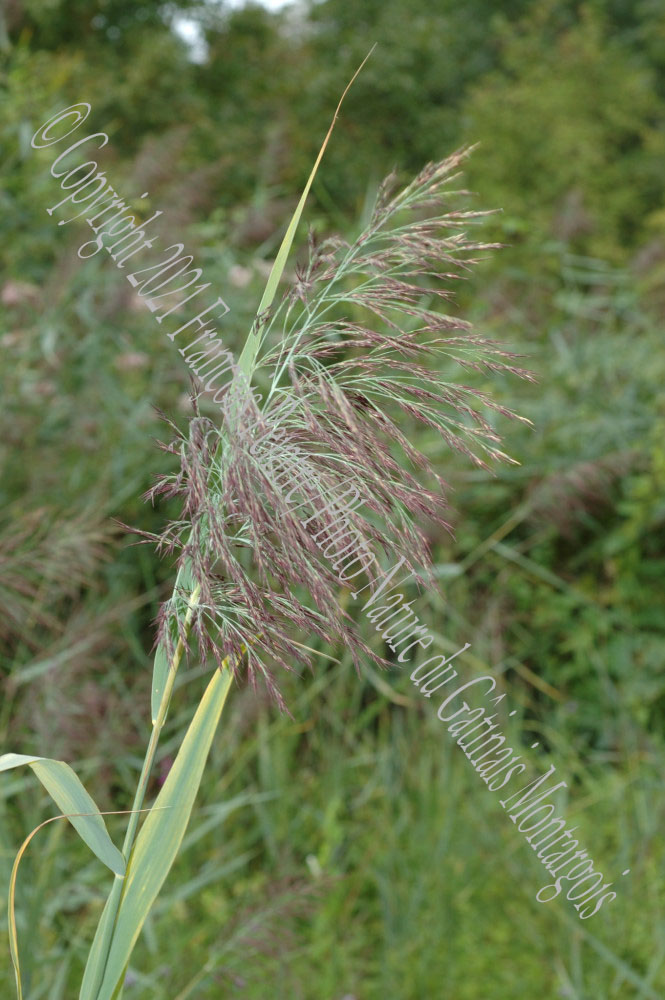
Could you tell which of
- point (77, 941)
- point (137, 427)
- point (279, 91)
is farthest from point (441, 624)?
point (279, 91)

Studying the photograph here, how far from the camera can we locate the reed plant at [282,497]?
0.72m

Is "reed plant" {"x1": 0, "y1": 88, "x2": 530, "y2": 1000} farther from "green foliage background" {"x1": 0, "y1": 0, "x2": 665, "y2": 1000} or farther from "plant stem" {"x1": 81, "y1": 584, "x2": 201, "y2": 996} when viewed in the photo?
"green foliage background" {"x1": 0, "y1": 0, "x2": 665, "y2": 1000}

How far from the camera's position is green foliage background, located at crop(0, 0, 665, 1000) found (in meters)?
1.88

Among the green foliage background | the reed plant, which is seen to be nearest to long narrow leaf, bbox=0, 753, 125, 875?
the reed plant

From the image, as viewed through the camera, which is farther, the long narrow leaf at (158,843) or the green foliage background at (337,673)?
the green foliage background at (337,673)

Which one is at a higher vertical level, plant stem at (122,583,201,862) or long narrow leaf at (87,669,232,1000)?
plant stem at (122,583,201,862)

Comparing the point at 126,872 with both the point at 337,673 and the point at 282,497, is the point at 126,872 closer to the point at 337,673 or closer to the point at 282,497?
the point at 282,497

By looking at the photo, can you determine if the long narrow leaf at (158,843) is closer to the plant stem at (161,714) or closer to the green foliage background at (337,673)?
the plant stem at (161,714)

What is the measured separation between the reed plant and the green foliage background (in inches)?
4.4

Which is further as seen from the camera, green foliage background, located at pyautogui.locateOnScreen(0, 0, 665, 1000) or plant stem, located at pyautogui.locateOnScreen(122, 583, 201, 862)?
green foliage background, located at pyautogui.locateOnScreen(0, 0, 665, 1000)

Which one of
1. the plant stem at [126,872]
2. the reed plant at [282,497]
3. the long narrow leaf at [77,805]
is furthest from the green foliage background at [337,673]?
the long narrow leaf at [77,805]

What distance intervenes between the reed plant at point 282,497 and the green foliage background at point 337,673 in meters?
0.11

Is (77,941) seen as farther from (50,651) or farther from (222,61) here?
(222,61)

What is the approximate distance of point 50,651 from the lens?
204cm
